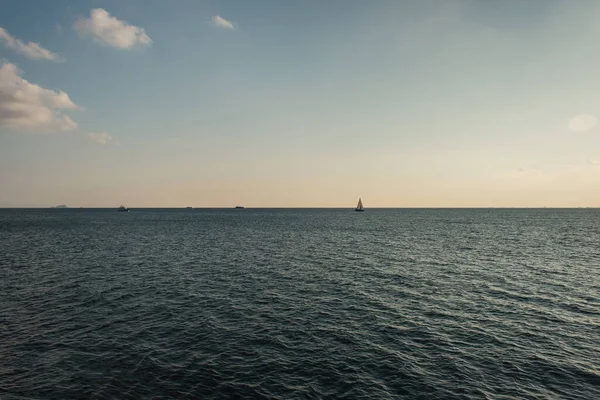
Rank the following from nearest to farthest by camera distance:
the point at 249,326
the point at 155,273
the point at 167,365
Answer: the point at 167,365 < the point at 249,326 < the point at 155,273

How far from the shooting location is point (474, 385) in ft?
69.3

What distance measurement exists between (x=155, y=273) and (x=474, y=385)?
47032 mm

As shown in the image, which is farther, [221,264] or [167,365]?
[221,264]

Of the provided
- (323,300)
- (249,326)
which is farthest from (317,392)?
(323,300)

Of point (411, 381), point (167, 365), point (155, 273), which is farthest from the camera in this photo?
point (155, 273)

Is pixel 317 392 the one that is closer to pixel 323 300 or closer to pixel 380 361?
pixel 380 361

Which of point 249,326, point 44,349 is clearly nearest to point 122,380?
point 44,349

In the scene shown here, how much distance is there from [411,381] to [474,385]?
3.84 meters

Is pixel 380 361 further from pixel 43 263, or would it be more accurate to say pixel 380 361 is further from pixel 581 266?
pixel 43 263

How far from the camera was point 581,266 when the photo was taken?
195 ft

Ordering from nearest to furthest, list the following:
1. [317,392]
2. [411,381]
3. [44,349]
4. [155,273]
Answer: [317,392], [411,381], [44,349], [155,273]

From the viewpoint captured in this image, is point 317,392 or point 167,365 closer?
point 317,392

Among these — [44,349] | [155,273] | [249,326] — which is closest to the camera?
[44,349]

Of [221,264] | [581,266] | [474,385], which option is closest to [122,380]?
[474,385]
